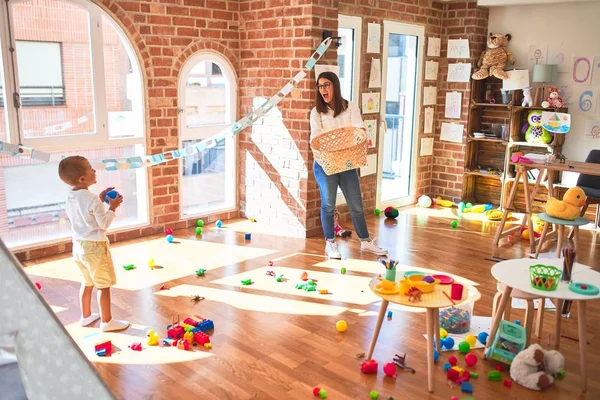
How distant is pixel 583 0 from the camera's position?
5828mm

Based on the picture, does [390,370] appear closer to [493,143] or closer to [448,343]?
[448,343]

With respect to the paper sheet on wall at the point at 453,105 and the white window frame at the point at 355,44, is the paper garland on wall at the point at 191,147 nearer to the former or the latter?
the white window frame at the point at 355,44

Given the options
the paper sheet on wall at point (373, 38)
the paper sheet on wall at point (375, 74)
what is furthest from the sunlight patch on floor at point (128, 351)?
the paper sheet on wall at point (373, 38)

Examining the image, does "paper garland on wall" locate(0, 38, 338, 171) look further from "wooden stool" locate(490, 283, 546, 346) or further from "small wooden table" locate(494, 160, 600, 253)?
"wooden stool" locate(490, 283, 546, 346)

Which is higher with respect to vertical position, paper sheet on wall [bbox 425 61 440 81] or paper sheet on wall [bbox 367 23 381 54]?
paper sheet on wall [bbox 367 23 381 54]

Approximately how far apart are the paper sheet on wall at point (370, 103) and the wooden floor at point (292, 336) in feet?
5.34

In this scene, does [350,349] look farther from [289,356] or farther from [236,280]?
[236,280]

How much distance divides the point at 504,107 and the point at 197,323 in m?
4.82

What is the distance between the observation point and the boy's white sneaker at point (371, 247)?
475cm

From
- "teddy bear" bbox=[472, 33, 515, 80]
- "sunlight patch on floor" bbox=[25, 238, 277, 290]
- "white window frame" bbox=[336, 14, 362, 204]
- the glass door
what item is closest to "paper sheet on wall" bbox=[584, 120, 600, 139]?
"teddy bear" bbox=[472, 33, 515, 80]

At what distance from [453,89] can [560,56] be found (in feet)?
3.88

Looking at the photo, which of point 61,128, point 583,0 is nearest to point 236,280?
point 61,128

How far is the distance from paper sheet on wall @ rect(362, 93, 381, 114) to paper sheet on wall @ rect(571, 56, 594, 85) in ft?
6.92

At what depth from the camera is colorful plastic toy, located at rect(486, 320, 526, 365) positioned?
2891 mm
